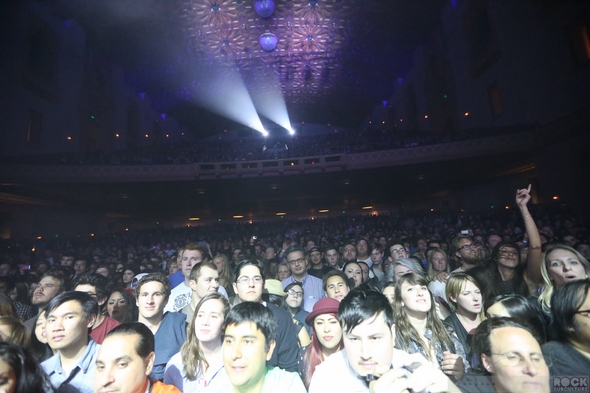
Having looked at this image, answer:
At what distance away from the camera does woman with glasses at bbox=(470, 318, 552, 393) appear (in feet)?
5.35

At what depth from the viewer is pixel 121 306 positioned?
3643 mm

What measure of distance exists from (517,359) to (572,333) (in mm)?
663

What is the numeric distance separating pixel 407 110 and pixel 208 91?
52.6 ft

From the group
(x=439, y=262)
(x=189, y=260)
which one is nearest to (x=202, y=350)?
(x=189, y=260)

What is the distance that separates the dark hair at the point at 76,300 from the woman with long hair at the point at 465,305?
3.22 m

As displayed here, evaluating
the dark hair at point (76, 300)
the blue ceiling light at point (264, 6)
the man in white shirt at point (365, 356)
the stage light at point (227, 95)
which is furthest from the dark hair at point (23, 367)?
the stage light at point (227, 95)

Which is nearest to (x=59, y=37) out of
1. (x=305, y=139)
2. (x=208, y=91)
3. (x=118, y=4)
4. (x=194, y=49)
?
(x=118, y=4)

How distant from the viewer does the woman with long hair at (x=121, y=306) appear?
11.8 ft

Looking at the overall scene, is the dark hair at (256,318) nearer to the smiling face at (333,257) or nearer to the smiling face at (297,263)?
the smiling face at (297,263)

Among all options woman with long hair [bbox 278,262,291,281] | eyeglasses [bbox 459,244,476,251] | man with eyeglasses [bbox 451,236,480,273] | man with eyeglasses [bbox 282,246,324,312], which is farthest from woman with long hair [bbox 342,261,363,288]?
eyeglasses [bbox 459,244,476,251]

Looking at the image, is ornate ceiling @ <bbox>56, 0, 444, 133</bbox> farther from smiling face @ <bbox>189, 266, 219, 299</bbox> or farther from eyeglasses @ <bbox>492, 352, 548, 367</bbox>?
eyeglasses @ <bbox>492, 352, 548, 367</bbox>

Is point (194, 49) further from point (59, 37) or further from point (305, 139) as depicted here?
point (305, 139)

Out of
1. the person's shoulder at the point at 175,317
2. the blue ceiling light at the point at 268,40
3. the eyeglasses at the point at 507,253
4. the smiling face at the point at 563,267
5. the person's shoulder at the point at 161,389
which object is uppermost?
the blue ceiling light at the point at 268,40

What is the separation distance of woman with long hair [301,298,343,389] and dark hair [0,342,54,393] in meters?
1.87
